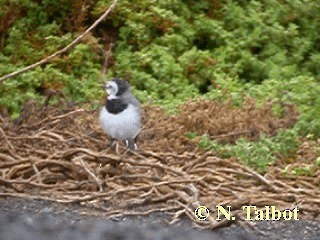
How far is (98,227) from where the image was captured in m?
6.68

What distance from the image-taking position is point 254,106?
Result: 1037cm

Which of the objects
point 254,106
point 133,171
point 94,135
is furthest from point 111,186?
point 254,106

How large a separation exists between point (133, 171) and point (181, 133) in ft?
4.31

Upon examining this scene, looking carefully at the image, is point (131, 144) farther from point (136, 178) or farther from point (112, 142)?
point (136, 178)

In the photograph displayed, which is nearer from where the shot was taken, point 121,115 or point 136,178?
point 136,178

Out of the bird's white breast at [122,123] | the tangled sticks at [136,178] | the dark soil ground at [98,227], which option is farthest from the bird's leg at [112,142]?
the dark soil ground at [98,227]

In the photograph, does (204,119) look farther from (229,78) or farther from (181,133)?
(229,78)

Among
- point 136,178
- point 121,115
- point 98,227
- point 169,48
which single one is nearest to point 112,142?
point 121,115

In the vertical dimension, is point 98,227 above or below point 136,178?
above

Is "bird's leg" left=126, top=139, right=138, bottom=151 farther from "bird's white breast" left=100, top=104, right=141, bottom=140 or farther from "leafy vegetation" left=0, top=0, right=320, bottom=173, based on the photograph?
"leafy vegetation" left=0, top=0, right=320, bottom=173

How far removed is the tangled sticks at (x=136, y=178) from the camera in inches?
305

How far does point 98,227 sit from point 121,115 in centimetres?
228

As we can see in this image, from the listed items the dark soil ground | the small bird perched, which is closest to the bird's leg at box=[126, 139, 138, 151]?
the small bird perched

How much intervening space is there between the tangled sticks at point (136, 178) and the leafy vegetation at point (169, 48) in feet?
6.03
